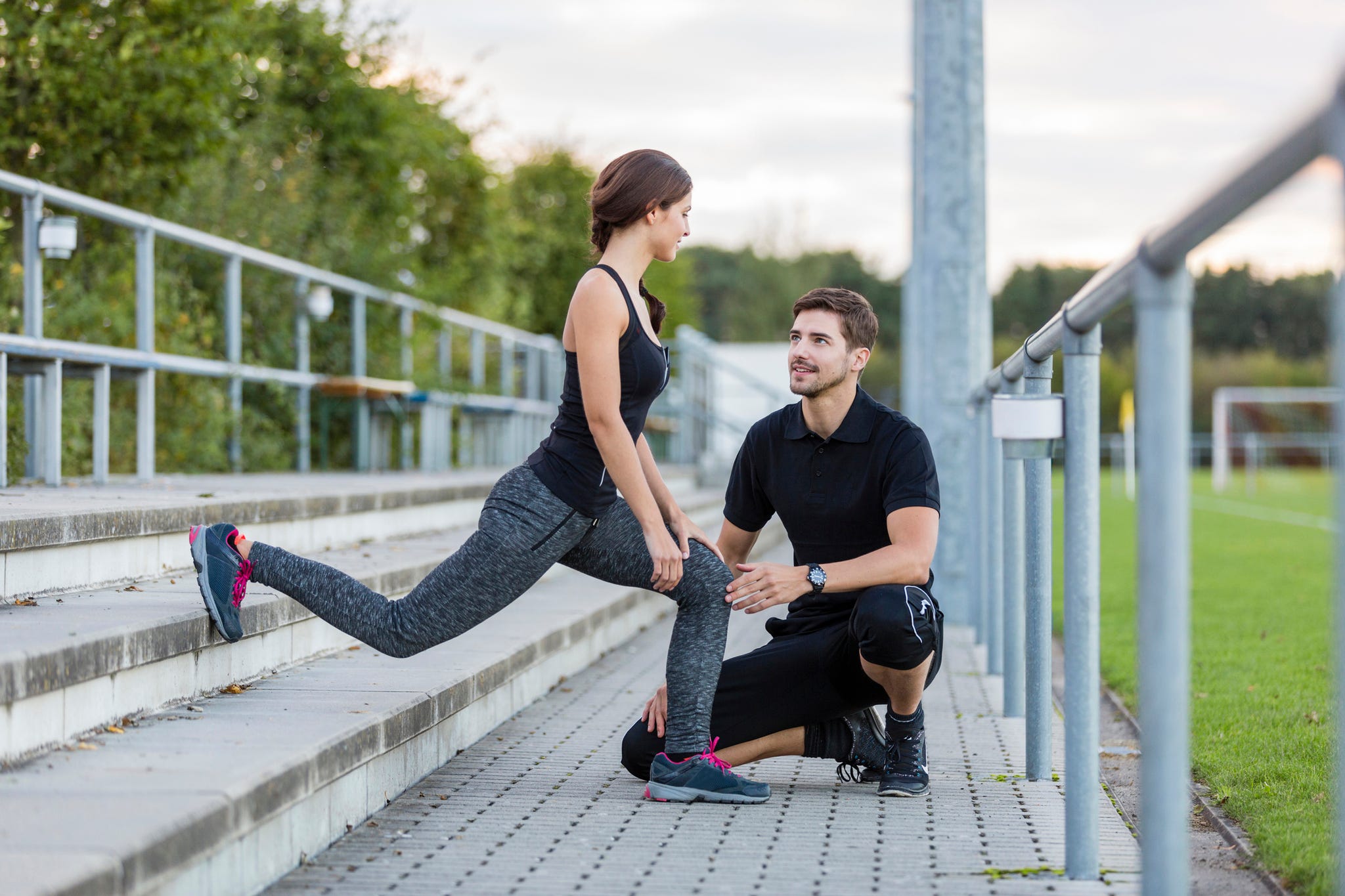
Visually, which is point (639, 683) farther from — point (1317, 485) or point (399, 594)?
point (1317, 485)

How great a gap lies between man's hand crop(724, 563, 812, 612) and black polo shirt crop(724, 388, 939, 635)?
31 centimetres

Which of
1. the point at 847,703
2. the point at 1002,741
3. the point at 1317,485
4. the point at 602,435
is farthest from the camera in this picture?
the point at 1317,485

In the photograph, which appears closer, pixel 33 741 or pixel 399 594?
pixel 33 741

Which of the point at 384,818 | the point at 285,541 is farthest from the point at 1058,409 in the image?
the point at 285,541

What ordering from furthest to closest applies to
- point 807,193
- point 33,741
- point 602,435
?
point 807,193, point 602,435, point 33,741

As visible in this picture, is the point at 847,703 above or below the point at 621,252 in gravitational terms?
below

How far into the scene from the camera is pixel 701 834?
323 centimetres

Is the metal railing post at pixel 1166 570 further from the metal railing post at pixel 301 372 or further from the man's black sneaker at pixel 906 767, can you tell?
the metal railing post at pixel 301 372

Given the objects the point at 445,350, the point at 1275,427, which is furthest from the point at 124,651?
the point at 1275,427

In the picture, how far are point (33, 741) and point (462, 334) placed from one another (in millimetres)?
10875

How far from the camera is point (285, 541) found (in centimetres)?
506

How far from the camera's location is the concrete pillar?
283 inches

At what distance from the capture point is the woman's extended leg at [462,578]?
3344mm

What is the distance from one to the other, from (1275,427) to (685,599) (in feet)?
143
